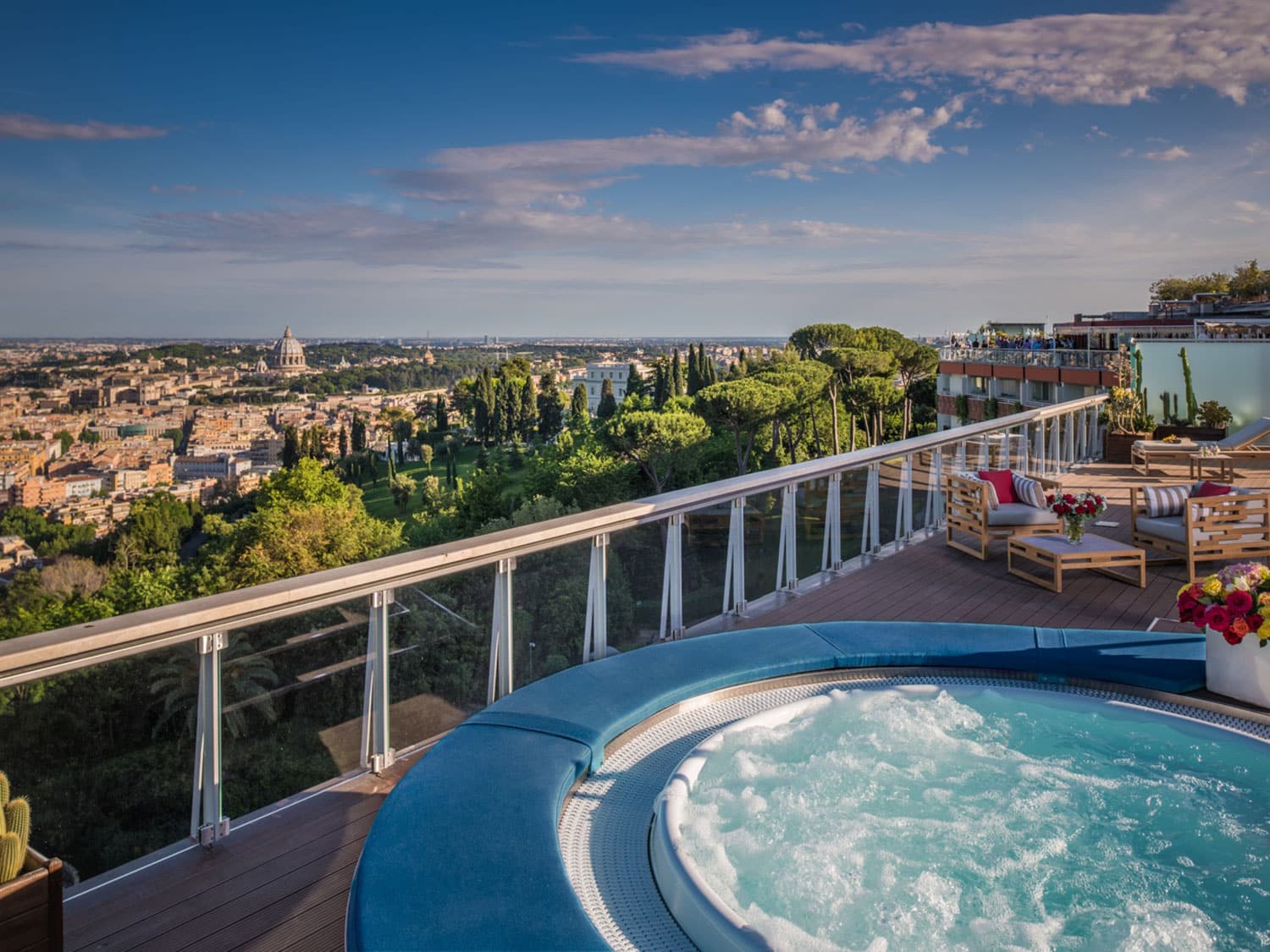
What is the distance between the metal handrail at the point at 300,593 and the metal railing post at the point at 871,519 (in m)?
1.84

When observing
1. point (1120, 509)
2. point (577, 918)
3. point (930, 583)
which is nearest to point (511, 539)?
point (577, 918)

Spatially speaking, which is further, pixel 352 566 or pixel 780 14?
pixel 780 14

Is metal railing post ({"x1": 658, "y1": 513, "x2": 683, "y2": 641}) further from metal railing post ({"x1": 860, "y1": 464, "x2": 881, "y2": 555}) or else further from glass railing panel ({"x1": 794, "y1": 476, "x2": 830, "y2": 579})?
metal railing post ({"x1": 860, "y1": 464, "x2": 881, "y2": 555})

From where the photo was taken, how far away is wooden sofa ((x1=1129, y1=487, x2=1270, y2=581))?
19.2ft

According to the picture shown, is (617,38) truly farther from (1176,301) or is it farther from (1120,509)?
(1120,509)

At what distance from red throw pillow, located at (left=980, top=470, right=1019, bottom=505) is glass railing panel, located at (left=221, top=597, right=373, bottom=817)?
17.2 feet

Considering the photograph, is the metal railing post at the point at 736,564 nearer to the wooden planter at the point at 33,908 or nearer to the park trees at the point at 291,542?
the wooden planter at the point at 33,908

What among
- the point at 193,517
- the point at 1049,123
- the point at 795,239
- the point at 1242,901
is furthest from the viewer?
the point at 795,239

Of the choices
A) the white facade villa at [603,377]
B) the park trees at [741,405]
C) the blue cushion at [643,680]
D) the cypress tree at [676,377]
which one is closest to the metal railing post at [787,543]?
the blue cushion at [643,680]

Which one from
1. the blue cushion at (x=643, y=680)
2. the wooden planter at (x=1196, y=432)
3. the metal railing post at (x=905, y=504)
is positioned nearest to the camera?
the blue cushion at (x=643, y=680)

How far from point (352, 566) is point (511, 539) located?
2.09 feet

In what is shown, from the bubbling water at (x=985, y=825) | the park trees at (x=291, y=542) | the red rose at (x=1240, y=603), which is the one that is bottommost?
the park trees at (x=291, y=542)

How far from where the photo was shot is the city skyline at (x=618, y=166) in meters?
37.4

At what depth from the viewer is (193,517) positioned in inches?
2344
